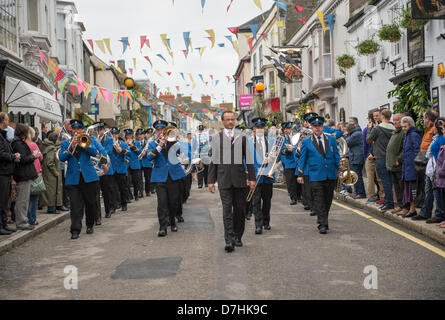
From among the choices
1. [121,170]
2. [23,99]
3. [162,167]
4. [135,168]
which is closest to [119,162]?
[121,170]

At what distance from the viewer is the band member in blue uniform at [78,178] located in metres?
9.84

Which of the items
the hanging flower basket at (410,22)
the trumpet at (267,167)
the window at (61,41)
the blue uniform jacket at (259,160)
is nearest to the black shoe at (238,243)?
the trumpet at (267,167)

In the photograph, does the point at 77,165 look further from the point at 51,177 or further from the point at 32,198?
the point at 51,177

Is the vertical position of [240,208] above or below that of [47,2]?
below

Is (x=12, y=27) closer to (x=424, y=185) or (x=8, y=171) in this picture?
(x=8, y=171)

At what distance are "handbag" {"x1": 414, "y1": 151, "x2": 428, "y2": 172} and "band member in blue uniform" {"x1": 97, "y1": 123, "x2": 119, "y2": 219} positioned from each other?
264 inches

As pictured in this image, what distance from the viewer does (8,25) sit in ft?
60.8

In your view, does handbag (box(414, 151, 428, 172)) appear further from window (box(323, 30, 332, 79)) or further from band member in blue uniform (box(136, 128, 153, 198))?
window (box(323, 30, 332, 79))

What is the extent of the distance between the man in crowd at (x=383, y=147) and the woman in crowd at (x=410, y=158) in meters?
1.12

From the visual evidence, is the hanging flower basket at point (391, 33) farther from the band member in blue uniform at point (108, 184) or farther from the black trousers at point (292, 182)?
the band member in blue uniform at point (108, 184)

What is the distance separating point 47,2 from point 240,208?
1939 centimetres

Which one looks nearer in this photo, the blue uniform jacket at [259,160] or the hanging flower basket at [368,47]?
the blue uniform jacket at [259,160]

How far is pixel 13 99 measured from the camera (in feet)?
51.8
